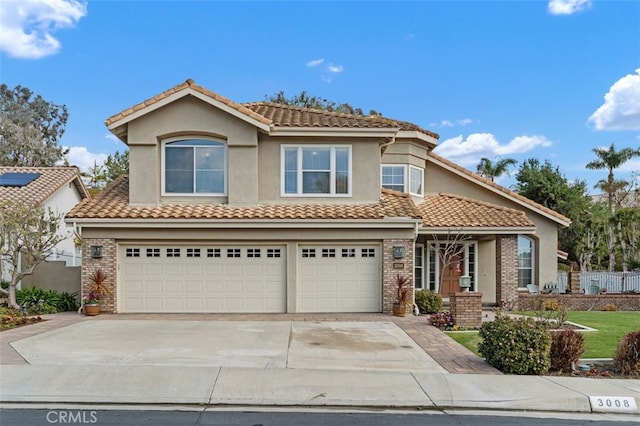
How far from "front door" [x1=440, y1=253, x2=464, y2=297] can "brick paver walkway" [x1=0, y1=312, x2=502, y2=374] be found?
16.0ft

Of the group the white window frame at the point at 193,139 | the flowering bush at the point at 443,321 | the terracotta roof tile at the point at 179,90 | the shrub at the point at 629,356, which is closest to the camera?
Result: the shrub at the point at 629,356

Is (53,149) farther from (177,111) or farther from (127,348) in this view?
(127,348)

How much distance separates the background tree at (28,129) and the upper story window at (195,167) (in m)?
31.7

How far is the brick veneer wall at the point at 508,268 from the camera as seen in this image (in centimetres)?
1806

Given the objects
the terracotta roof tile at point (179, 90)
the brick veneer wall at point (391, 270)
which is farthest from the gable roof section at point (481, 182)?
the terracotta roof tile at point (179, 90)

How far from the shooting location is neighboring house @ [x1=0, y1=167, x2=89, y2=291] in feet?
67.7

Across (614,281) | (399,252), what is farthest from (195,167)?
(614,281)

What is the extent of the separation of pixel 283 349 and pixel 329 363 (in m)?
1.44

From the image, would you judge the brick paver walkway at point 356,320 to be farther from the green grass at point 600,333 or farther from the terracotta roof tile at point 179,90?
the terracotta roof tile at point 179,90

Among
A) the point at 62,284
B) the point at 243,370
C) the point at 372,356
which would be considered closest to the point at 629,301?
the point at 372,356

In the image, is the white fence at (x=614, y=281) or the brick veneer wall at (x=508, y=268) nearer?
the brick veneer wall at (x=508, y=268)

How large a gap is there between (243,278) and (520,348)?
8.87 metres

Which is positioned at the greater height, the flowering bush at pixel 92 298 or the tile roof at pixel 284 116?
the tile roof at pixel 284 116

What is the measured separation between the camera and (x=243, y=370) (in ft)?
27.9
